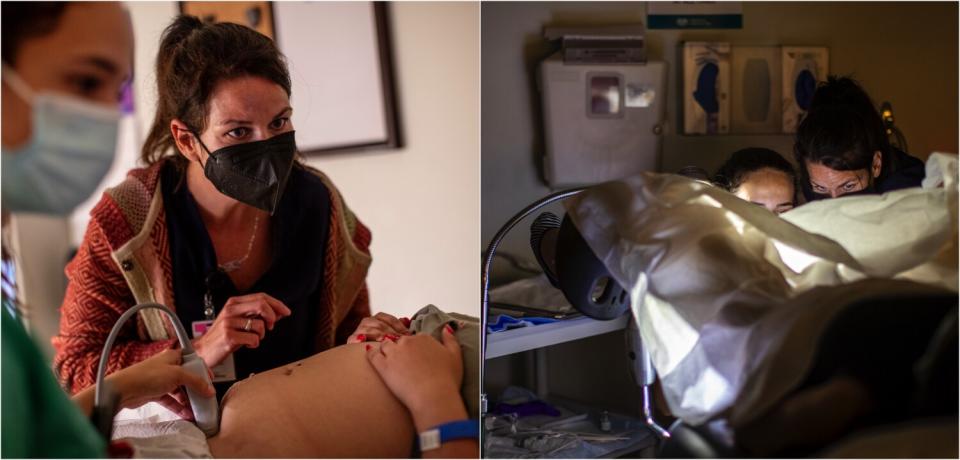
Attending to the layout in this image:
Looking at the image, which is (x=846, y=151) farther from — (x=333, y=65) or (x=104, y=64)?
(x=104, y=64)

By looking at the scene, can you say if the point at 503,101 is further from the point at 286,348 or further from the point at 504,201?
the point at 286,348

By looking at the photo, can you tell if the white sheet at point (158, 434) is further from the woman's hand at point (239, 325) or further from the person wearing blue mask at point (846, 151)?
the person wearing blue mask at point (846, 151)

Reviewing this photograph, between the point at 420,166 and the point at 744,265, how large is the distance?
48cm

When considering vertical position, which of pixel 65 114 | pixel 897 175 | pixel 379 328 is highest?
pixel 65 114

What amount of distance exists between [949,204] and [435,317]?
2.34 feet

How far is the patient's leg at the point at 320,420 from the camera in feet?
3.82

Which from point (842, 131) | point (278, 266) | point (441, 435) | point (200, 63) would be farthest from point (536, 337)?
point (200, 63)

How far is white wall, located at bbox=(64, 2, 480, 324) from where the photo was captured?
121 cm

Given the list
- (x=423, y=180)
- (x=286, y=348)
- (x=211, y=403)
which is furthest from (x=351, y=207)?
Result: (x=211, y=403)

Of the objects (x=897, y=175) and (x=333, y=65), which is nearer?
(x=897, y=175)

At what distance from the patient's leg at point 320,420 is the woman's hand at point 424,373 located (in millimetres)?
17

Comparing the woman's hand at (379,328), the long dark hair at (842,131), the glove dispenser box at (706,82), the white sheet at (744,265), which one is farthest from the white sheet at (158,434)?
the long dark hair at (842,131)

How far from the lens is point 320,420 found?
3.85 feet

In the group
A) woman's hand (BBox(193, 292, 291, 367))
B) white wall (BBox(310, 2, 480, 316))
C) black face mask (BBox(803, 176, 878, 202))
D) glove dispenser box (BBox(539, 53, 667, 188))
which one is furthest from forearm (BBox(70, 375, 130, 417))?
black face mask (BBox(803, 176, 878, 202))
